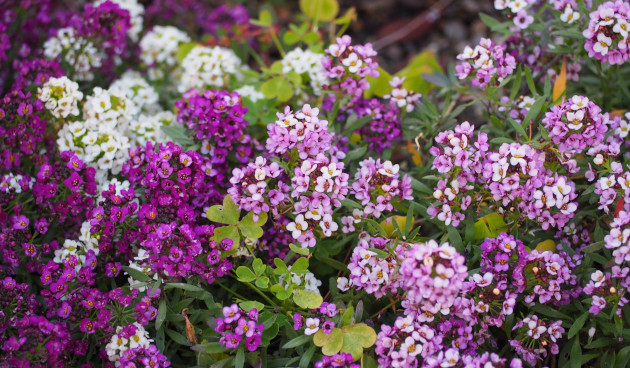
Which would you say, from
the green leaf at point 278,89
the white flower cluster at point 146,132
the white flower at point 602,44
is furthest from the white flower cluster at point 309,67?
the white flower at point 602,44

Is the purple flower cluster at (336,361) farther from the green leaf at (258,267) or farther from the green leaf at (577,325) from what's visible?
the green leaf at (577,325)

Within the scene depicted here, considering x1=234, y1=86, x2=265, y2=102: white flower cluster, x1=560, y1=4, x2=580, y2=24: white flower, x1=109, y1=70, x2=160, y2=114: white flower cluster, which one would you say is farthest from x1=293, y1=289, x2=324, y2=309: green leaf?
x1=560, y1=4, x2=580, y2=24: white flower

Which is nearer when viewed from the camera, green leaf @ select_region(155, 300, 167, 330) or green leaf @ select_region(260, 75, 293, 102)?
green leaf @ select_region(155, 300, 167, 330)

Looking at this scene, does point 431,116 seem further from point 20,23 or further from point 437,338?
point 20,23

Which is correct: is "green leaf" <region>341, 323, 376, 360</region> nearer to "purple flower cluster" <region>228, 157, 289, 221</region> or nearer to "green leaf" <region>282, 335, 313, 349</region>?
"green leaf" <region>282, 335, 313, 349</region>

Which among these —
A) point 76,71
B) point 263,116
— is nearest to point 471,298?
point 263,116

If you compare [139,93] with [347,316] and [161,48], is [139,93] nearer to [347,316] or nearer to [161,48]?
[161,48]

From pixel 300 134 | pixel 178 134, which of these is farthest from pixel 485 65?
pixel 178 134
